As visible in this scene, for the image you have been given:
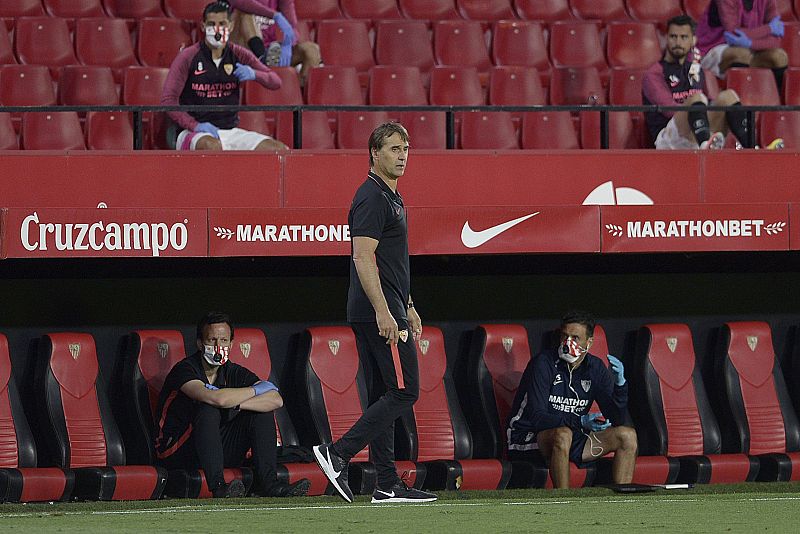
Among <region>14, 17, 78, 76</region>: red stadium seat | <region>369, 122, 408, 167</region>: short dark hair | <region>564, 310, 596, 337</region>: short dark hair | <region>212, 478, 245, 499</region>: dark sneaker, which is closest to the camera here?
<region>369, 122, 408, 167</region>: short dark hair

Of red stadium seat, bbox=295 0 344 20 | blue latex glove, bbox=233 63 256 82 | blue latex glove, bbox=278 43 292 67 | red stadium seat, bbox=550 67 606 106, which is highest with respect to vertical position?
red stadium seat, bbox=295 0 344 20

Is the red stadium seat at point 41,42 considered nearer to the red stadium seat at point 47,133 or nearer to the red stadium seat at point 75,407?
the red stadium seat at point 47,133

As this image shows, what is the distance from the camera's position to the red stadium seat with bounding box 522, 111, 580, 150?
34.4 feet

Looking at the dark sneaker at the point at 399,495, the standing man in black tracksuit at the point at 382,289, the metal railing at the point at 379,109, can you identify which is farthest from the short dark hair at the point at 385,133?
the metal railing at the point at 379,109

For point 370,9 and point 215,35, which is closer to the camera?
point 215,35

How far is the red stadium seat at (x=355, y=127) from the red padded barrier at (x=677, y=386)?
7.51 feet

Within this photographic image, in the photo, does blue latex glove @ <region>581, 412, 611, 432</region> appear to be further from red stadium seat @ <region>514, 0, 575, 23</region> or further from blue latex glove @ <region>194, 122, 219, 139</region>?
red stadium seat @ <region>514, 0, 575, 23</region>

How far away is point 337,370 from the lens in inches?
378

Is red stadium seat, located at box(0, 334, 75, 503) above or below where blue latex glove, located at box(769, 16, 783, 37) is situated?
below

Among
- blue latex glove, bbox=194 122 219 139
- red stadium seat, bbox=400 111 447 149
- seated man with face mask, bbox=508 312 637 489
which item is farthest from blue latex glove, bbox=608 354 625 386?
blue latex glove, bbox=194 122 219 139

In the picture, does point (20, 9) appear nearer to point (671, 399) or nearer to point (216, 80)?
point (216, 80)

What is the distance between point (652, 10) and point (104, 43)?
4.76 m

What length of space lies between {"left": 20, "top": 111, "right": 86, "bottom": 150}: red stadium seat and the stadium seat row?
1297mm

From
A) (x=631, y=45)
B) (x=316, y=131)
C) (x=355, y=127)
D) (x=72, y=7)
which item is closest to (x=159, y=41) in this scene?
(x=72, y=7)
